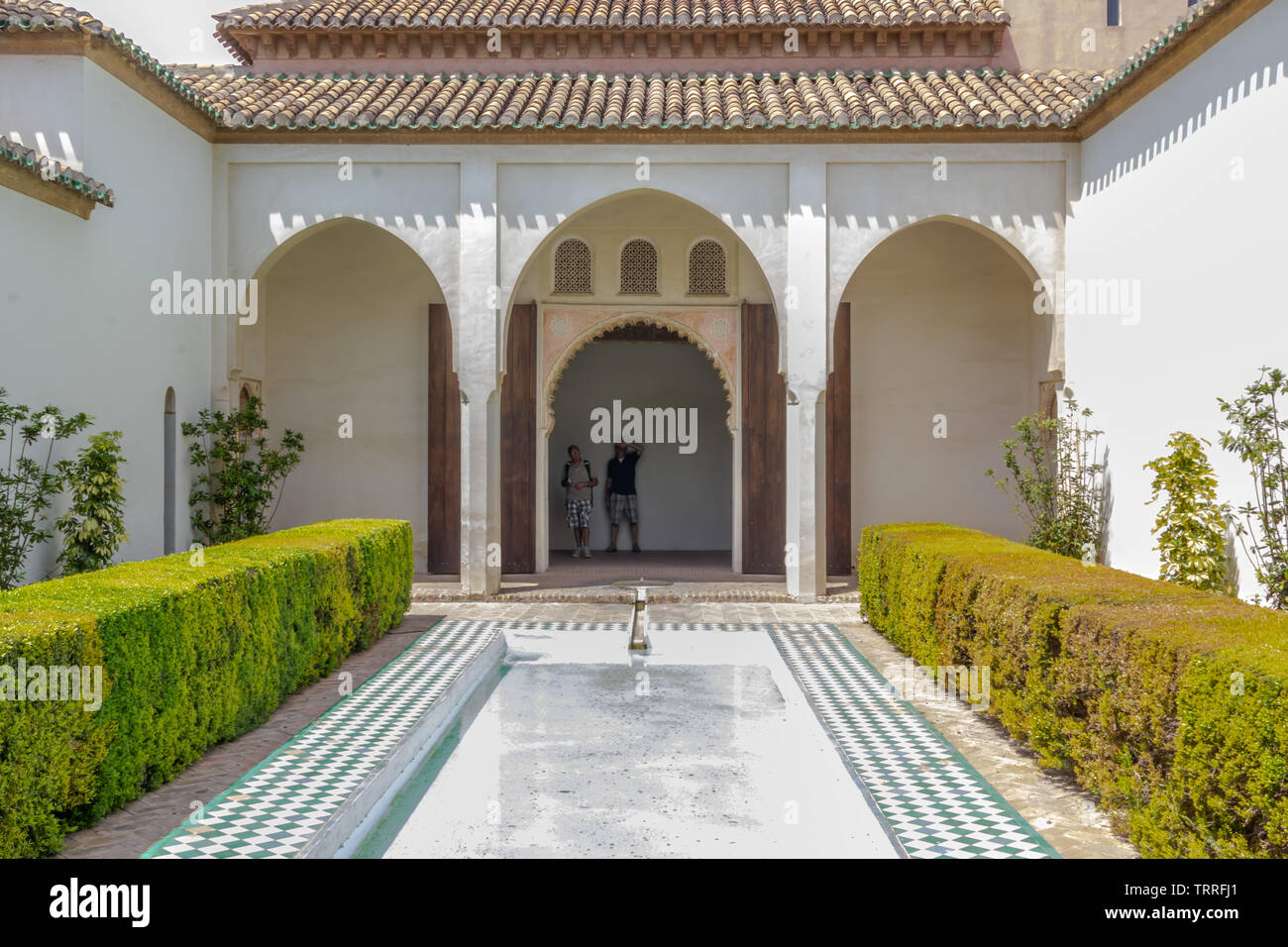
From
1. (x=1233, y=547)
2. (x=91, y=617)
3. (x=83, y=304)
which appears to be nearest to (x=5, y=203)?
(x=83, y=304)

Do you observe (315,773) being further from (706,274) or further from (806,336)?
(706,274)

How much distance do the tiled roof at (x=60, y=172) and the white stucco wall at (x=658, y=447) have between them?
876cm

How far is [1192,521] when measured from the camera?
28.6ft

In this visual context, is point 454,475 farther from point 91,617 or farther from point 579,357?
point 91,617

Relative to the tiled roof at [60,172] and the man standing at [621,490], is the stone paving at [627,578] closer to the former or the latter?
the man standing at [621,490]

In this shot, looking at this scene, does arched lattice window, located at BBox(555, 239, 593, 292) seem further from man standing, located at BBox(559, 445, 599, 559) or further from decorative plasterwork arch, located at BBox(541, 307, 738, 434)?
man standing, located at BBox(559, 445, 599, 559)

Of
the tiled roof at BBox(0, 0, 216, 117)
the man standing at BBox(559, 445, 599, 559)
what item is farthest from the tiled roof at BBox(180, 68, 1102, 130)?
the man standing at BBox(559, 445, 599, 559)

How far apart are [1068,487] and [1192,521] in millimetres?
2838

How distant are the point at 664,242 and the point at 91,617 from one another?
9853mm

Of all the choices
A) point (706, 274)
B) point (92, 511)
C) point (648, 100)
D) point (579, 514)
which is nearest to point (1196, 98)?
point (648, 100)

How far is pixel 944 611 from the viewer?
7.97 meters

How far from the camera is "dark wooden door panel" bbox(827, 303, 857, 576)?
1383cm

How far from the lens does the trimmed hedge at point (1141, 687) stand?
3.86m

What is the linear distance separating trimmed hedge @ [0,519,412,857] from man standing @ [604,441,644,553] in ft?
27.7
